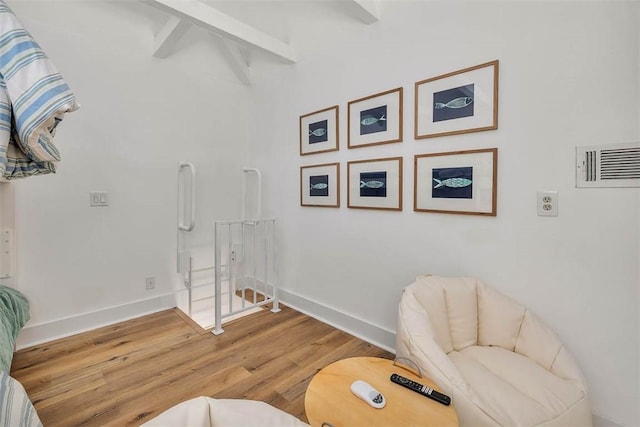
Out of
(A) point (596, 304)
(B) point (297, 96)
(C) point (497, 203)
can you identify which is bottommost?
(A) point (596, 304)

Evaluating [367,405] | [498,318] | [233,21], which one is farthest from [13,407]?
[233,21]

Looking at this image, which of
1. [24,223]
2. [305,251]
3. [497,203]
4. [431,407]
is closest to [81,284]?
[24,223]

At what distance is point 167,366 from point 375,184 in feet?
6.59

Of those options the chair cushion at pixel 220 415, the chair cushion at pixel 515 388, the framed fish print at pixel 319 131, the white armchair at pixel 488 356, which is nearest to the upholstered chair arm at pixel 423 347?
the white armchair at pixel 488 356

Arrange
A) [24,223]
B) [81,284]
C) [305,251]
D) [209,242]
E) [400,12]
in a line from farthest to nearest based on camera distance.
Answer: [209,242] < [305,251] < [81,284] < [24,223] < [400,12]

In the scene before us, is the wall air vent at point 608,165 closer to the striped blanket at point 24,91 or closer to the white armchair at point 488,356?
the white armchair at point 488,356

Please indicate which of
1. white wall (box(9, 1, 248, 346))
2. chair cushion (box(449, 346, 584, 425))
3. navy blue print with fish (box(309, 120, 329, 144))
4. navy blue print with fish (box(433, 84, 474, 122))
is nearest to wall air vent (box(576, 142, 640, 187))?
navy blue print with fish (box(433, 84, 474, 122))

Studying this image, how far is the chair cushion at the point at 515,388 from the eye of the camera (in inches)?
41.9

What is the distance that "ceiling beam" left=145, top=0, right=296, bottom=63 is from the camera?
2045 mm

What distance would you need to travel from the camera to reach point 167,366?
194 cm

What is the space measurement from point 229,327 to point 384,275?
145 cm

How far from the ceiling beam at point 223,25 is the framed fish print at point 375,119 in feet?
3.28

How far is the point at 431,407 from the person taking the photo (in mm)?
1057

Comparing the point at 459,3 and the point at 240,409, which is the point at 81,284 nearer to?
the point at 240,409
